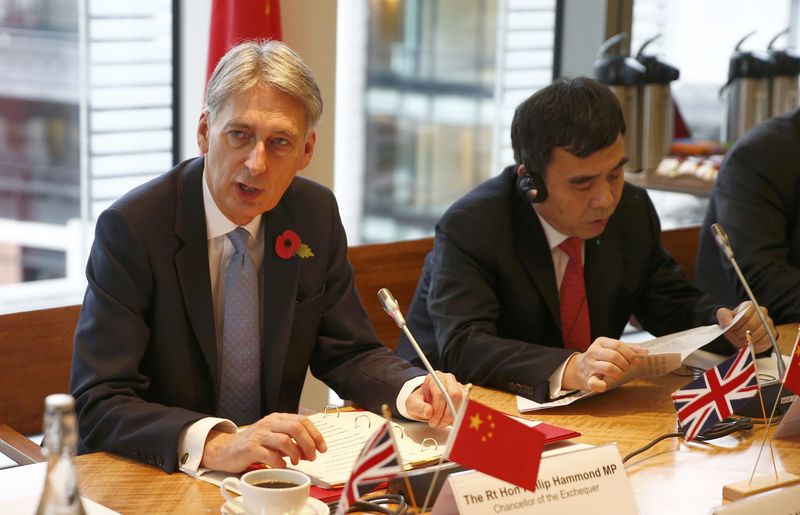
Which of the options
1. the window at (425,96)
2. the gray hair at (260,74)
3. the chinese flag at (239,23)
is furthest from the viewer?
the window at (425,96)

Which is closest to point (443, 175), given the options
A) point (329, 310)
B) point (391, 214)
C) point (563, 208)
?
point (391, 214)

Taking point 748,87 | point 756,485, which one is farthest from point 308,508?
point 748,87

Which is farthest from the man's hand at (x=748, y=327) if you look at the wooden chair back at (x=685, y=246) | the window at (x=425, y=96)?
the window at (x=425, y=96)

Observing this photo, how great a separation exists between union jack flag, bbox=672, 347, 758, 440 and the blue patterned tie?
0.79 metres

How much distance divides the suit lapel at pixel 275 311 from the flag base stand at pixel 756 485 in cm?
85

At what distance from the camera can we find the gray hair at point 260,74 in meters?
1.93

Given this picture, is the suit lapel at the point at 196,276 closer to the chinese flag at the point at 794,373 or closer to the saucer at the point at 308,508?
the saucer at the point at 308,508

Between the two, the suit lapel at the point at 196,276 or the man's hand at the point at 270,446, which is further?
the suit lapel at the point at 196,276

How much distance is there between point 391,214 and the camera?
5520mm

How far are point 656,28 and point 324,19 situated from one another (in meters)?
2.50

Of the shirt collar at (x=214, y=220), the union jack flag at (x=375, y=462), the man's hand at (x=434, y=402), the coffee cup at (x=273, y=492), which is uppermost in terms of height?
the shirt collar at (x=214, y=220)

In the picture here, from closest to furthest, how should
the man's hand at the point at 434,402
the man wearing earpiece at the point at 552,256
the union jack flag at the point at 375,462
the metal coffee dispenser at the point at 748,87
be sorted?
the union jack flag at the point at 375,462, the man's hand at the point at 434,402, the man wearing earpiece at the point at 552,256, the metal coffee dispenser at the point at 748,87

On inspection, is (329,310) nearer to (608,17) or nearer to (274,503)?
(274,503)

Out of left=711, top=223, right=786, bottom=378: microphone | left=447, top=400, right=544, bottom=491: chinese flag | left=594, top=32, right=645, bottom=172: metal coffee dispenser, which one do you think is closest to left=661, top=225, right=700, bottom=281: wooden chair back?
left=594, top=32, right=645, bottom=172: metal coffee dispenser
